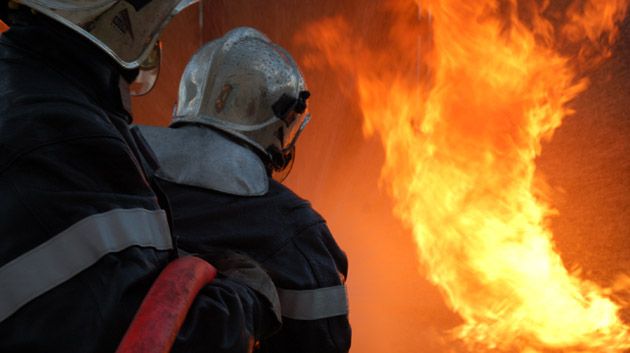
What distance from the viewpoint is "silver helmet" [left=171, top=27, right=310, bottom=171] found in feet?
9.37

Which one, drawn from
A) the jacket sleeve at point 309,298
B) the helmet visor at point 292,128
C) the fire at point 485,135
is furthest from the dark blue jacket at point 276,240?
the fire at point 485,135

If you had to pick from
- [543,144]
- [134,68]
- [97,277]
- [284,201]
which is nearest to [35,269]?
[97,277]

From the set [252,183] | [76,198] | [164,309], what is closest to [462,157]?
[252,183]

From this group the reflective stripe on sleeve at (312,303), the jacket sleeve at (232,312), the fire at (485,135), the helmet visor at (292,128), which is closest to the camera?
the jacket sleeve at (232,312)

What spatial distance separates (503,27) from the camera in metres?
5.17

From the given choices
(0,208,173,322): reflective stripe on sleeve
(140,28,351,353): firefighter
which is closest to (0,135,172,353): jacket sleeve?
(0,208,173,322): reflective stripe on sleeve

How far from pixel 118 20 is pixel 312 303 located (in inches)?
48.1

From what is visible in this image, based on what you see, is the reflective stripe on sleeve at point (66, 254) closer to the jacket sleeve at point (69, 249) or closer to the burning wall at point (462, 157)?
the jacket sleeve at point (69, 249)

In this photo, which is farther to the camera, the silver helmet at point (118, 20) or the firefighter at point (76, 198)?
the silver helmet at point (118, 20)

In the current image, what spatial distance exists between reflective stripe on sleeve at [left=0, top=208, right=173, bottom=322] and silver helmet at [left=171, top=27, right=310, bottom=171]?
154 cm

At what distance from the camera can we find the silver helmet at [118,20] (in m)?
1.44

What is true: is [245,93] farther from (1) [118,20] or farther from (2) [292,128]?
(1) [118,20]

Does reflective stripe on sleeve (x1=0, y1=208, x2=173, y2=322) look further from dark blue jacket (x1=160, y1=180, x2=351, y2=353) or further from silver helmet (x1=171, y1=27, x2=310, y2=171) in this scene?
silver helmet (x1=171, y1=27, x2=310, y2=171)

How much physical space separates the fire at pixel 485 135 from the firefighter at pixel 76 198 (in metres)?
3.53
